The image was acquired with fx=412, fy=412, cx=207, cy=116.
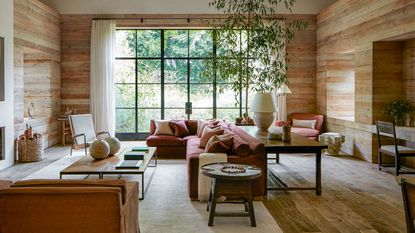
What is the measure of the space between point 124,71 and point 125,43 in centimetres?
69

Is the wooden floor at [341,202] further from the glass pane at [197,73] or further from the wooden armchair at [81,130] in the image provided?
the glass pane at [197,73]

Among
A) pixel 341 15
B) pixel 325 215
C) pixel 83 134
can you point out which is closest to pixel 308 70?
pixel 341 15

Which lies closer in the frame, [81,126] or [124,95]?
[81,126]

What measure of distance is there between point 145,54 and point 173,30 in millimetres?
907

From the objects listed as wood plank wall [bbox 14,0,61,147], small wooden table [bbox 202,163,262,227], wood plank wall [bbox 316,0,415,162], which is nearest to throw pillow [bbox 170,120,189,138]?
wood plank wall [bbox 14,0,61,147]

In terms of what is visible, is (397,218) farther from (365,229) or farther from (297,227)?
(297,227)

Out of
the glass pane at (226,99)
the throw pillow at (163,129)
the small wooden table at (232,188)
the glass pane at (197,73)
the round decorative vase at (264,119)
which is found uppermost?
the glass pane at (197,73)

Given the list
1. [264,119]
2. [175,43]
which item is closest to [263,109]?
[264,119]

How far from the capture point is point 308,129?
9.07 m

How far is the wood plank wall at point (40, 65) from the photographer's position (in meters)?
7.61

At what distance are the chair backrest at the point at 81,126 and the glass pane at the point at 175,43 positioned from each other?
276cm

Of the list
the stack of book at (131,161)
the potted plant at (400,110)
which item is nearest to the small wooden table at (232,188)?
the stack of book at (131,161)

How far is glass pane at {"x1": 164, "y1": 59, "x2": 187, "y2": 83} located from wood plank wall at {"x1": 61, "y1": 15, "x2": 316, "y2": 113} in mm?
892

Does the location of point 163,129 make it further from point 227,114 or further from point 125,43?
point 125,43
